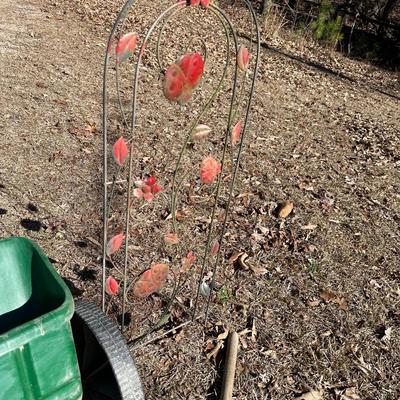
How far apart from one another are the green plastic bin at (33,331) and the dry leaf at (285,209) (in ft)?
7.30

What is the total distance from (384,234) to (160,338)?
2.00 metres

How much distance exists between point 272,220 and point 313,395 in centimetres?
149

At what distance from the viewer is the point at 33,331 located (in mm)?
1575

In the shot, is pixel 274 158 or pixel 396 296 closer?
pixel 396 296

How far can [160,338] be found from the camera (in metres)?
2.71

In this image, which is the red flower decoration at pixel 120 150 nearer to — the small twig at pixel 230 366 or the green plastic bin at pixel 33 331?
the green plastic bin at pixel 33 331

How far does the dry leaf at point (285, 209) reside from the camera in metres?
3.84

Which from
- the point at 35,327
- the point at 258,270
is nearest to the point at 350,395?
the point at 258,270

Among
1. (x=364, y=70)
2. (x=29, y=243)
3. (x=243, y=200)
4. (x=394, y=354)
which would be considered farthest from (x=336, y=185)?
(x=364, y=70)

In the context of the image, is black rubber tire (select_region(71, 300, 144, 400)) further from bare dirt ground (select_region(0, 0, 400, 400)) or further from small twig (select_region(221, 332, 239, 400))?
small twig (select_region(221, 332, 239, 400))

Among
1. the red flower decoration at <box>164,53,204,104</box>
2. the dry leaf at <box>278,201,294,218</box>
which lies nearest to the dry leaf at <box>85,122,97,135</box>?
the dry leaf at <box>278,201,294,218</box>

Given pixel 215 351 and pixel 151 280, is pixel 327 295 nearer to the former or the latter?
pixel 215 351

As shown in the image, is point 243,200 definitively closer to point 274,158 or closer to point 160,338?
point 274,158

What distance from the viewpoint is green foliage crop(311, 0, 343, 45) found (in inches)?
330
